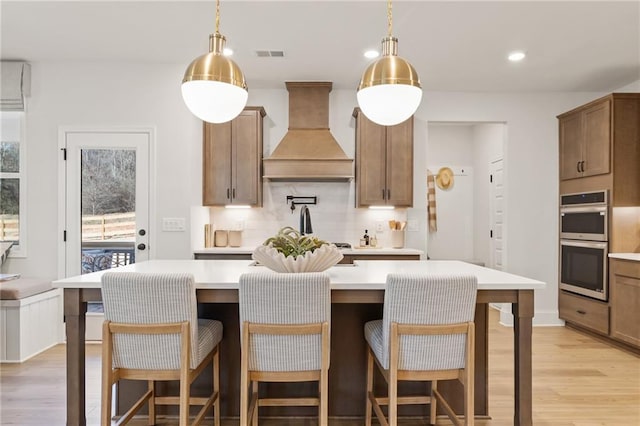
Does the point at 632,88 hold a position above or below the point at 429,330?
above

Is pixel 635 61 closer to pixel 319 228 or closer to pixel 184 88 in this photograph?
pixel 319 228

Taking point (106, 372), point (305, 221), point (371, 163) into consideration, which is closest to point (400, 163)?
point (371, 163)

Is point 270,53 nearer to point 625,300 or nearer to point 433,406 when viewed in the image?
point 433,406

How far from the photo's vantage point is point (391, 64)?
1.97 metres

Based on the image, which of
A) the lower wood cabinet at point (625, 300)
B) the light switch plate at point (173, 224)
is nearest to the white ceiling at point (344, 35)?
the light switch plate at point (173, 224)

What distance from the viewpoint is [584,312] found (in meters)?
4.23

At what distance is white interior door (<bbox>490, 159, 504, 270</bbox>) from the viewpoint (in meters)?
5.74

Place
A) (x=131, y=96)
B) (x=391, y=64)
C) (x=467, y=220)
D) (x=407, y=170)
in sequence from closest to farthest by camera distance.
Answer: (x=391, y=64), (x=131, y=96), (x=407, y=170), (x=467, y=220)

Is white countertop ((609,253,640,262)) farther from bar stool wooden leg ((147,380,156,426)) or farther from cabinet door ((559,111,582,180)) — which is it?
bar stool wooden leg ((147,380,156,426))

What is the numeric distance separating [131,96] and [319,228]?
240 cm

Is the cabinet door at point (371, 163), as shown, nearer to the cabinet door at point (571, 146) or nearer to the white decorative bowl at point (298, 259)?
the cabinet door at point (571, 146)

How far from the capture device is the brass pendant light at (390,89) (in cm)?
195

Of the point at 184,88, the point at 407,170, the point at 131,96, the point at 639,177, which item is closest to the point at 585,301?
the point at 639,177

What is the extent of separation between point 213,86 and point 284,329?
1194 mm
